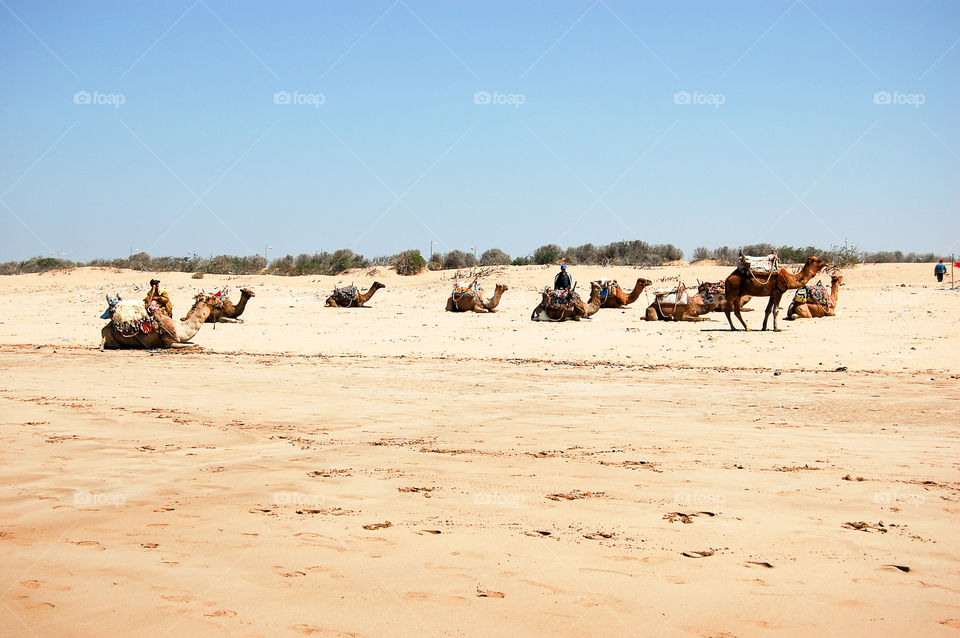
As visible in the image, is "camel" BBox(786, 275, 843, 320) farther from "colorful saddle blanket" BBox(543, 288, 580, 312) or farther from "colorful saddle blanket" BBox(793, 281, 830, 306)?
"colorful saddle blanket" BBox(543, 288, 580, 312)

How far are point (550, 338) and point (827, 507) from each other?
43.0 feet

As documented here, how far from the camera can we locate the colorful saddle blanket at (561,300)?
22.1m

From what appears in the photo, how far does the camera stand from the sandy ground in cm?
360

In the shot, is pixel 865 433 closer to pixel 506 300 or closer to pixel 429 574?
pixel 429 574

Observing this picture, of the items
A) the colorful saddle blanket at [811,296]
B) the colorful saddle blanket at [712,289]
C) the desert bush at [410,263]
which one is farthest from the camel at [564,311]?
the desert bush at [410,263]

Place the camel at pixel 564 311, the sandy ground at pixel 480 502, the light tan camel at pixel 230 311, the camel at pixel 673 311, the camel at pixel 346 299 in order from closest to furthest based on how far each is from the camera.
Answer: the sandy ground at pixel 480 502
the camel at pixel 673 311
the camel at pixel 564 311
the light tan camel at pixel 230 311
the camel at pixel 346 299

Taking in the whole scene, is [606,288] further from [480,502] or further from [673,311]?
[480,502]

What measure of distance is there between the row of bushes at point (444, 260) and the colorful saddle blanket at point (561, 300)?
17545mm

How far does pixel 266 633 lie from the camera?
333 centimetres

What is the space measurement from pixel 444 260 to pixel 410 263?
4.63 meters

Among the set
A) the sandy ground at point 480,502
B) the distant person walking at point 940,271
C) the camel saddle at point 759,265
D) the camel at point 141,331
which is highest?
the distant person walking at point 940,271

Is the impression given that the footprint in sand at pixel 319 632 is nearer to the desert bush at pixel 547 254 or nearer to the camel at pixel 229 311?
the camel at pixel 229 311

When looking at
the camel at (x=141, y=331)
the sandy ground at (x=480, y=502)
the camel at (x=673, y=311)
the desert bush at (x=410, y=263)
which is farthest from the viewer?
the desert bush at (x=410, y=263)

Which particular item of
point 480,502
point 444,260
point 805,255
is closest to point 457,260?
point 444,260
